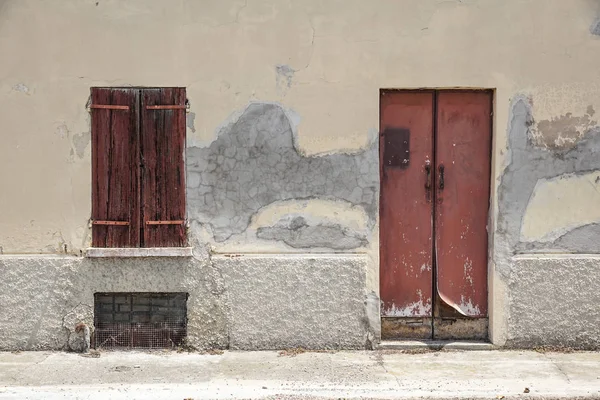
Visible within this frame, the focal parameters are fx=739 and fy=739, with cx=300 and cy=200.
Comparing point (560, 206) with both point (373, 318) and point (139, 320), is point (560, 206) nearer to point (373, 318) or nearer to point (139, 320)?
point (373, 318)

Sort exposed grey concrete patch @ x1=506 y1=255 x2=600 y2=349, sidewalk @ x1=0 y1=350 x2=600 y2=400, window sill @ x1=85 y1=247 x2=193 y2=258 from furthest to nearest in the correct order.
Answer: exposed grey concrete patch @ x1=506 y1=255 x2=600 y2=349 < window sill @ x1=85 y1=247 x2=193 y2=258 < sidewalk @ x1=0 y1=350 x2=600 y2=400

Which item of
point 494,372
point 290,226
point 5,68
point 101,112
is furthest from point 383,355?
point 5,68

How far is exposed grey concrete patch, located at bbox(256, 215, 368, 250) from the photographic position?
6.30 m

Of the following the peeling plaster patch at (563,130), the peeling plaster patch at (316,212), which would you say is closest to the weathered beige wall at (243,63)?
the peeling plaster patch at (563,130)

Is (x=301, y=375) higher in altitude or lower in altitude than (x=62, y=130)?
lower

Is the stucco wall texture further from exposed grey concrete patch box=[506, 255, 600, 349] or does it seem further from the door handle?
the door handle

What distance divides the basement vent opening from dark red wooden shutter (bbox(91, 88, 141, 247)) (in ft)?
1.66

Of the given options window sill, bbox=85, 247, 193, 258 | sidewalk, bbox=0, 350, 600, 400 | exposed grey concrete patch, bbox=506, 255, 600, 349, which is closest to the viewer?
sidewalk, bbox=0, 350, 600, 400

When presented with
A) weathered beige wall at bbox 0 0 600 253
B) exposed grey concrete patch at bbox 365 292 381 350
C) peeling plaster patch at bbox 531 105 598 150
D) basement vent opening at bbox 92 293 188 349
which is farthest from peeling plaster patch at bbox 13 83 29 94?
peeling plaster patch at bbox 531 105 598 150

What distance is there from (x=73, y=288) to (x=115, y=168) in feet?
3.53

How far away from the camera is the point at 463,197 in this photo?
21.1 ft

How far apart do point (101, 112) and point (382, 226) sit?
102 inches

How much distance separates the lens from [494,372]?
5777 millimetres

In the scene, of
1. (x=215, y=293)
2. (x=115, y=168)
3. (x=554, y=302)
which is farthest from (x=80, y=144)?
(x=554, y=302)
